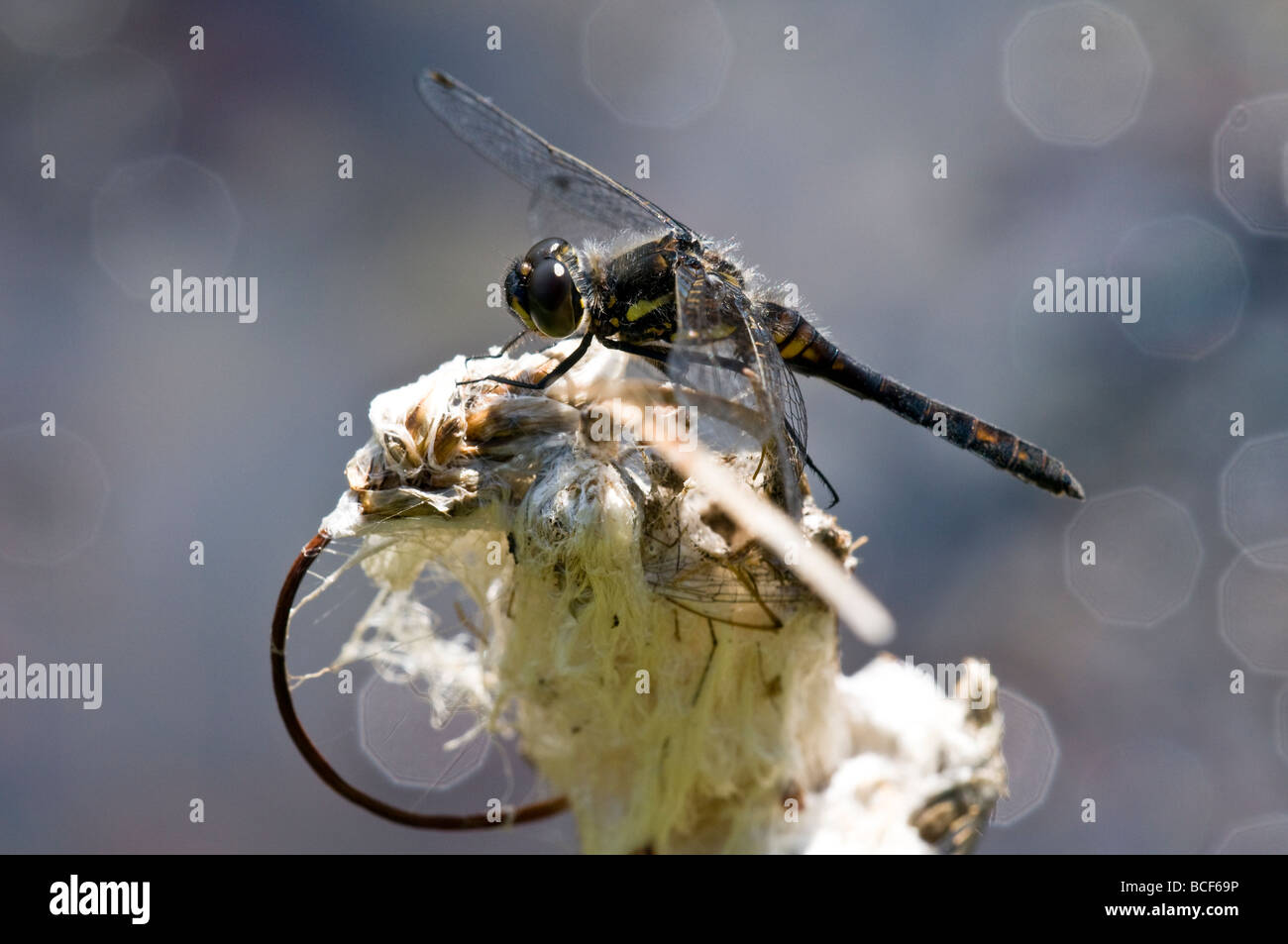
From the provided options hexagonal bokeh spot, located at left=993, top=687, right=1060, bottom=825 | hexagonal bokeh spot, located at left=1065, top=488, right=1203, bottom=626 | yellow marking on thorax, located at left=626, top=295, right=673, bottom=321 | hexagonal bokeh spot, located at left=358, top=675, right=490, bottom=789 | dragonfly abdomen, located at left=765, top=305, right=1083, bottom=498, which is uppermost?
yellow marking on thorax, located at left=626, top=295, right=673, bottom=321

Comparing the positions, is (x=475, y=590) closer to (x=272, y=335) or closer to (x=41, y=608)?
(x=272, y=335)

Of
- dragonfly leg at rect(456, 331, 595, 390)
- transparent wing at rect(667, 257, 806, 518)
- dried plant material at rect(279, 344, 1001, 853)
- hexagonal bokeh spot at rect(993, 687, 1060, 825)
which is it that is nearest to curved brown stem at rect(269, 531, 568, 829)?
dried plant material at rect(279, 344, 1001, 853)

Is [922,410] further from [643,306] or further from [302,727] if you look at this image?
[302,727]

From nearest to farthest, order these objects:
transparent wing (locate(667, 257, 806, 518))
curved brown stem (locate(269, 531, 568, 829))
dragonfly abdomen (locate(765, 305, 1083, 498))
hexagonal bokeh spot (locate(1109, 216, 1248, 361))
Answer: curved brown stem (locate(269, 531, 568, 829)) < transparent wing (locate(667, 257, 806, 518)) < dragonfly abdomen (locate(765, 305, 1083, 498)) < hexagonal bokeh spot (locate(1109, 216, 1248, 361))

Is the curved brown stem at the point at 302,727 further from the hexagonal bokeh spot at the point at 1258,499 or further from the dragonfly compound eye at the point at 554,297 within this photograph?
the hexagonal bokeh spot at the point at 1258,499

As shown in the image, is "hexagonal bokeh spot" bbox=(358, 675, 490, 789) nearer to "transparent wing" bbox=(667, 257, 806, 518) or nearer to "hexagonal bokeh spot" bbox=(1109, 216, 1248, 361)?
"transparent wing" bbox=(667, 257, 806, 518)
